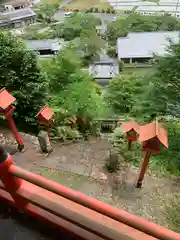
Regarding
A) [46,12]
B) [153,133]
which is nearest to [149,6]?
[46,12]

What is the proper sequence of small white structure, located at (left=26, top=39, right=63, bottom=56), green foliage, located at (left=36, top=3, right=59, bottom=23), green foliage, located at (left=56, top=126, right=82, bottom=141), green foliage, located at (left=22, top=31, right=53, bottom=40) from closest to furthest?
green foliage, located at (left=56, top=126, right=82, bottom=141) < small white structure, located at (left=26, top=39, right=63, bottom=56) < green foliage, located at (left=22, top=31, right=53, bottom=40) < green foliage, located at (left=36, top=3, right=59, bottom=23)

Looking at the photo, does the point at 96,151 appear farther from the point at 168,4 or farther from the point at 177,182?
the point at 168,4

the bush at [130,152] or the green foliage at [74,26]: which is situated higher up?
the bush at [130,152]

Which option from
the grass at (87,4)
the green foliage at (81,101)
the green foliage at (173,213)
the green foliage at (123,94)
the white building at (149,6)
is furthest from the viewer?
the grass at (87,4)

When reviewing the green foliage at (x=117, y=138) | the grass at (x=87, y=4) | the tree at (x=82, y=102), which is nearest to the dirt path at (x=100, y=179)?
the green foliage at (x=117, y=138)

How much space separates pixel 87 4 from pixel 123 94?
1017 inches

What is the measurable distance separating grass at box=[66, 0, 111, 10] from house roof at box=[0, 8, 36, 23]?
5.59m

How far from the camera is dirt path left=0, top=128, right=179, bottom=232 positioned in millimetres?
5523

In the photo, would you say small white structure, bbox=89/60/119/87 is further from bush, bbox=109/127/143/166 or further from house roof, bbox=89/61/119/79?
bush, bbox=109/127/143/166

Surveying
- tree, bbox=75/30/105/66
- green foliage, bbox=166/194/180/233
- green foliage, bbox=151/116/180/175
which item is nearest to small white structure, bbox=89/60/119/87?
tree, bbox=75/30/105/66

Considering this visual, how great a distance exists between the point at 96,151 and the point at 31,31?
23208mm

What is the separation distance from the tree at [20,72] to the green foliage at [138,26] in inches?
730

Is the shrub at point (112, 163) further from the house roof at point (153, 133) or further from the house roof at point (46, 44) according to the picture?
the house roof at point (46, 44)

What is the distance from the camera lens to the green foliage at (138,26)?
2575 centimetres
